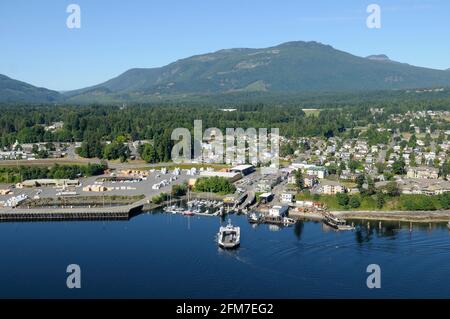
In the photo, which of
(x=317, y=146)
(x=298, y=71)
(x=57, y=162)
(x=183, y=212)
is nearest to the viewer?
(x=183, y=212)

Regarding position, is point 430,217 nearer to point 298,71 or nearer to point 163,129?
point 163,129

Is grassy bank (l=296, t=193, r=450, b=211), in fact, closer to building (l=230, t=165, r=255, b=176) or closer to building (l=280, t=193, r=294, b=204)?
building (l=280, t=193, r=294, b=204)

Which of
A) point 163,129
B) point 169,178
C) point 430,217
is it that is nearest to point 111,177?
point 169,178

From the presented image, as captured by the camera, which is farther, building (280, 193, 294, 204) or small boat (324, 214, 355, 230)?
building (280, 193, 294, 204)

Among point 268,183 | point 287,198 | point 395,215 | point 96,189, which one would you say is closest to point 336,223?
point 395,215

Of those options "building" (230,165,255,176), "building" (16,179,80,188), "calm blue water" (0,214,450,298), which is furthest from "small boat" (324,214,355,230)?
"building" (16,179,80,188)

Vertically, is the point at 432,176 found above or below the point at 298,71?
below

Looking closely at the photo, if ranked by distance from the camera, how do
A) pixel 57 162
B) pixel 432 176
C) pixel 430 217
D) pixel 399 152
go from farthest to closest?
1. pixel 399 152
2. pixel 57 162
3. pixel 432 176
4. pixel 430 217
